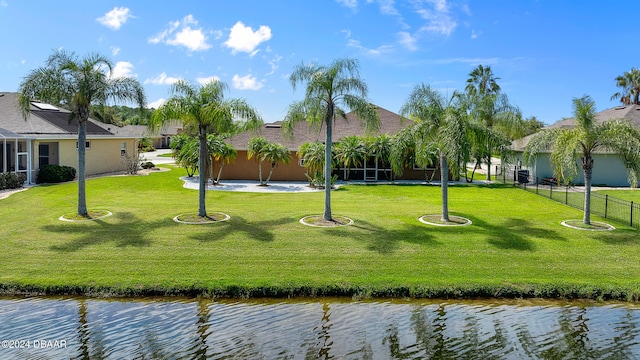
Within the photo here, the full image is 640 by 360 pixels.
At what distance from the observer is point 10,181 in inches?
860

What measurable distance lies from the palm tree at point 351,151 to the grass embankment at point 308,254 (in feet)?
26.2

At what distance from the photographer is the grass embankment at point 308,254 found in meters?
9.41

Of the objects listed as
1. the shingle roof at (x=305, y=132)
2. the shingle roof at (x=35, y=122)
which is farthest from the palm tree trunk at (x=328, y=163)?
the shingle roof at (x=35, y=122)

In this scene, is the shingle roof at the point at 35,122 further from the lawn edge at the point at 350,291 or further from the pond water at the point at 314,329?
the pond water at the point at 314,329

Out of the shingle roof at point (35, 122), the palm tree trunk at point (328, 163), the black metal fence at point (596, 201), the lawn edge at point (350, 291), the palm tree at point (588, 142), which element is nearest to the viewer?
the lawn edge at point (350, 291)

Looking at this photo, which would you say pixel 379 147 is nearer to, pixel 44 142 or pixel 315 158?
pixel 315 158

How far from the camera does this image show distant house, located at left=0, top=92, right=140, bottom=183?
2367 cm

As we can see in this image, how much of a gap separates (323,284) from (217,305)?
224 centimetres

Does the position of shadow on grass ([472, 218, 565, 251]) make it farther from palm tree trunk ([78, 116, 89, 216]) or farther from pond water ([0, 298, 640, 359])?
palm tree trunk ([78, 116, 89, 216])

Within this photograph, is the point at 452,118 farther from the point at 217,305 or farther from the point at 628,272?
the point at 217,305

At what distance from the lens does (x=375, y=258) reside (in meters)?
11.3

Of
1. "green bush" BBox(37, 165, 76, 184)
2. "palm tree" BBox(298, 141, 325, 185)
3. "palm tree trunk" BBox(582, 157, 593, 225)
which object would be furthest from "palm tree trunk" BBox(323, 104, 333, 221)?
"green bush" BBox(37, 165, 76, 184)

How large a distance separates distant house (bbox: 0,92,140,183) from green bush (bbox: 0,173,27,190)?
1.77 ft

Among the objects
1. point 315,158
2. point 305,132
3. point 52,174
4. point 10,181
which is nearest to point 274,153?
point 315,158
